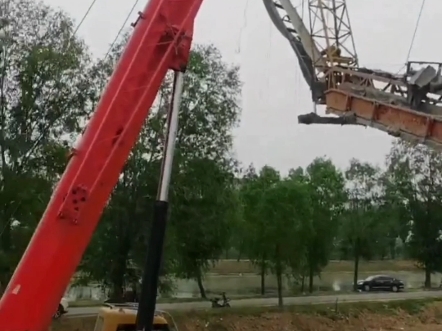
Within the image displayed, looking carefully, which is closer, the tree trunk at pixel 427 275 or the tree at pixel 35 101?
the tree at pixel 35 101

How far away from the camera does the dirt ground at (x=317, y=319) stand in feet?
82.5

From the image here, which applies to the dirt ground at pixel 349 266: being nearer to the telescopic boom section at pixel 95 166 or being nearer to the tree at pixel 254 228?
the tree at pixel 254 228

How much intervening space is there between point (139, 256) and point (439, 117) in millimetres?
16283

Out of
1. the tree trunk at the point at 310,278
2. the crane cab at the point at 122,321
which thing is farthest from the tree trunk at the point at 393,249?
the crane cab at the point at 122,321

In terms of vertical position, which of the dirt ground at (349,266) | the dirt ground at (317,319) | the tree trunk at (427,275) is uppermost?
the dirt ground at (349,266)

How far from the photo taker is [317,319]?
96.3ft

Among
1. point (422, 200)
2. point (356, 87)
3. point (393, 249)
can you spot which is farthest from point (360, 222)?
point (356, 87)

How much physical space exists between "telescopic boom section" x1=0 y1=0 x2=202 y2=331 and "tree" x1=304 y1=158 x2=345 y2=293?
28363 mm

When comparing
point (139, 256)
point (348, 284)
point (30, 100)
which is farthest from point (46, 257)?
point (348, 284)

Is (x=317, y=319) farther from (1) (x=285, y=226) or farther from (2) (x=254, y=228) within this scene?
(2) (x=254, y=228)

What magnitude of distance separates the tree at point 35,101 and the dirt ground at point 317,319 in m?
4.46

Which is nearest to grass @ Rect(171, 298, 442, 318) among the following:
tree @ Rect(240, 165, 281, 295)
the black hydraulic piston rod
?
tree @ Rect(240, 165, 281, 295)

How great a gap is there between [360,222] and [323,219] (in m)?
8.77

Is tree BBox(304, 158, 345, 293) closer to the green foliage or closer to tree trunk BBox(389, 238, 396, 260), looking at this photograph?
the green foliage
